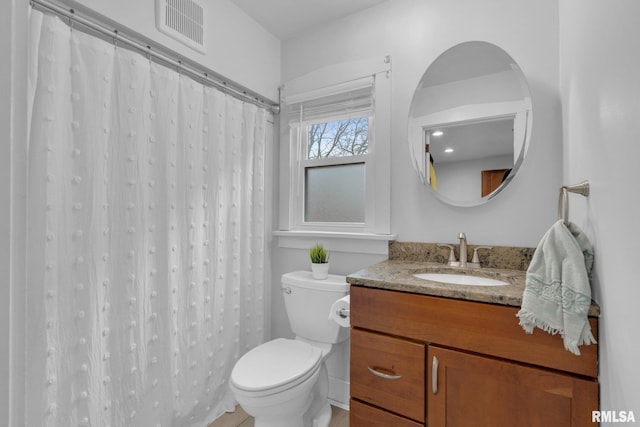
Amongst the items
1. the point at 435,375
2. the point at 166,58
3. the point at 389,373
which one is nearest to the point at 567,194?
the point at 435,375

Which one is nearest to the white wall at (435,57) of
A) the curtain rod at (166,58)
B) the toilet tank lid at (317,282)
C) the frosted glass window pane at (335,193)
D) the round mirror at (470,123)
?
the round mirror at (470,123)

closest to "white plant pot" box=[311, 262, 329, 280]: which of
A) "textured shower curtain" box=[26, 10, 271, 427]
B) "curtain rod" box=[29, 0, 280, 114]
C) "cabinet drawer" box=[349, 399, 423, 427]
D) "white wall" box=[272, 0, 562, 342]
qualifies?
"white wall" box=[272, 0, 562, 342]

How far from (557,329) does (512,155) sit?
2.92ft

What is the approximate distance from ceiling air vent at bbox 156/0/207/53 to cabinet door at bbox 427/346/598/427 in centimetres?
179

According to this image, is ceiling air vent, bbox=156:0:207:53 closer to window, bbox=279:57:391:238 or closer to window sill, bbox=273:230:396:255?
window, bbox=279:57:391:238

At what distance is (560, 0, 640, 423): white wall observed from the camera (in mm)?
562

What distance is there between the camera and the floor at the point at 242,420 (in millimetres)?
1712

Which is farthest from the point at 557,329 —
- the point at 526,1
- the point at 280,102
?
the point at 280,102

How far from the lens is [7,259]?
10.1 inches

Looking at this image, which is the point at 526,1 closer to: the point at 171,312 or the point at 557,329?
the point at 557,329

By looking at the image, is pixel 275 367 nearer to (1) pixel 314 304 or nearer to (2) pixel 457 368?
(1) pixel 314 304

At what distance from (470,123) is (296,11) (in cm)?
126

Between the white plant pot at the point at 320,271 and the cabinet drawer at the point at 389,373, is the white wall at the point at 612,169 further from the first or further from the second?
the white plant pot at the point at 320,271

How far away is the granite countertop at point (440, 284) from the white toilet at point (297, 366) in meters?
0.36
